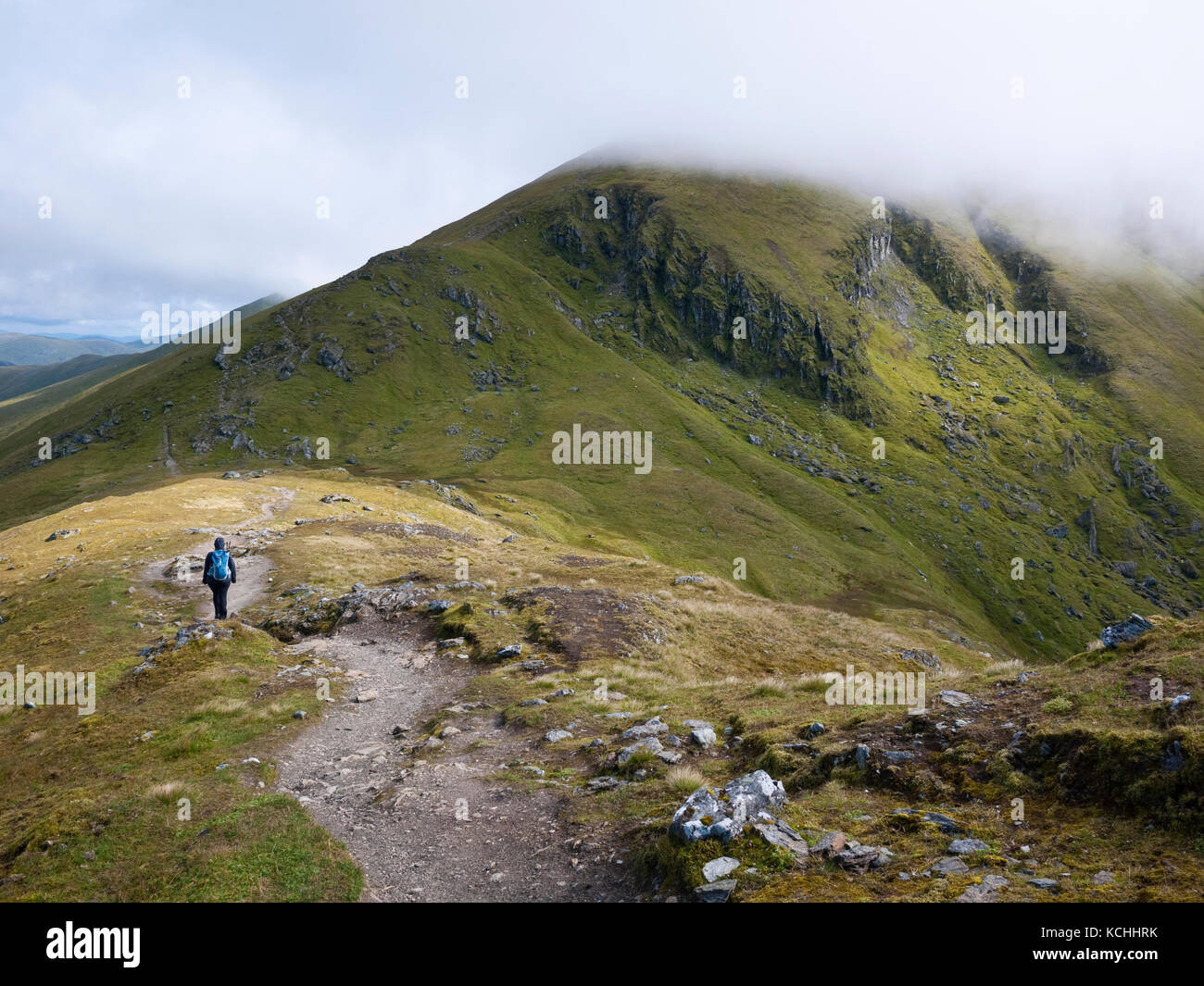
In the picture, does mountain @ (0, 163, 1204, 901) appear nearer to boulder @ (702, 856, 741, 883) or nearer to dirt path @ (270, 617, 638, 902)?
dirt path @ (270, 617, 638, 902)

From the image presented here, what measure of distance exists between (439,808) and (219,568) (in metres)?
21.3

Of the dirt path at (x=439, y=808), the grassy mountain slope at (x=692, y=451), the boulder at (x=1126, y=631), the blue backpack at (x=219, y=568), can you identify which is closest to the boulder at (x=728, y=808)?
the dirt path at (x=439, y=808)

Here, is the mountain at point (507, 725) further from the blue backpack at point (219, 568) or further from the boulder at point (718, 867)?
the blue backpack at point (219, 568)

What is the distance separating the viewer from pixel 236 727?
1986 cm

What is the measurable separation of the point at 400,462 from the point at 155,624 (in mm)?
94692

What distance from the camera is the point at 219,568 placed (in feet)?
98.2

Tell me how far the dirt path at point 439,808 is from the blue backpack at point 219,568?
1063cm

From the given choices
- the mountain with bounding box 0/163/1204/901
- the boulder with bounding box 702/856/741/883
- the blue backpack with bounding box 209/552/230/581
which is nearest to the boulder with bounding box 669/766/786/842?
the mountain with bounding box 0/163/1204/901

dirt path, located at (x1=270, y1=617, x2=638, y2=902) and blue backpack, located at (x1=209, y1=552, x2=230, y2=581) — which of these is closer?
dirt path, located at (x1=270, y1=617, x2=638, y2=902)

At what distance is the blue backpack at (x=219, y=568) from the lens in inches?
1174

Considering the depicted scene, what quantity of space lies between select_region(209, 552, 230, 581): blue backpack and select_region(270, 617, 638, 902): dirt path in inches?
419

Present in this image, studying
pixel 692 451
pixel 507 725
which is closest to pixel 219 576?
pixel 507 725

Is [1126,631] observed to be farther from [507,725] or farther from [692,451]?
[692,451]

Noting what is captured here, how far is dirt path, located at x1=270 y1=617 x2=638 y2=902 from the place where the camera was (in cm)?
1158
